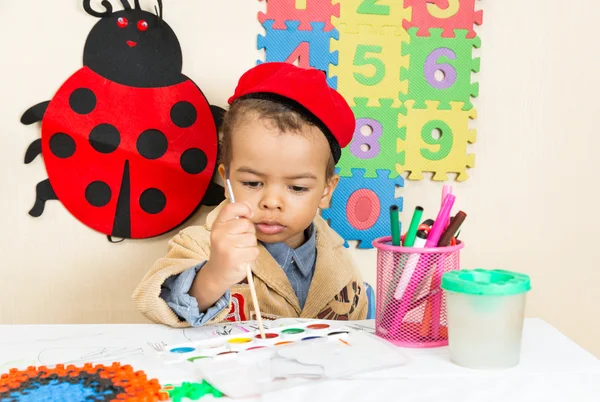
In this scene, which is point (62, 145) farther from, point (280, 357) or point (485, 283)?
point (485, 283)

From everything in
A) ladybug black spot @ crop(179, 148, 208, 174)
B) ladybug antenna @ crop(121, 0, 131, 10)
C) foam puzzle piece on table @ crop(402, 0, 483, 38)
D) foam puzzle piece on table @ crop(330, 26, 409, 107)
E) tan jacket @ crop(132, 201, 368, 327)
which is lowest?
tan jacket @ crop(132, 201, 368, 327)

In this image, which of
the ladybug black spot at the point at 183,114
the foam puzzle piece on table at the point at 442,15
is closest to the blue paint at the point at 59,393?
the ladybug black spot at the point at 183,114

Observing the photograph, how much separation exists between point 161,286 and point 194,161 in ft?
1.27

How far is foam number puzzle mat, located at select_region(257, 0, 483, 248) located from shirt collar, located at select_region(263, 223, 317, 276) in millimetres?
123

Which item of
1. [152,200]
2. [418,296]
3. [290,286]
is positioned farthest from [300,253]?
[418,296]

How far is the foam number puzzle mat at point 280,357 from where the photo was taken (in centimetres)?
A: 56

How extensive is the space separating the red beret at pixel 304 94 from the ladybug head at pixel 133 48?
0.72 ft

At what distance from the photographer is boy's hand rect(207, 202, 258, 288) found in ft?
2.36

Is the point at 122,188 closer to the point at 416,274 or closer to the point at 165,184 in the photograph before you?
the point at 165,184

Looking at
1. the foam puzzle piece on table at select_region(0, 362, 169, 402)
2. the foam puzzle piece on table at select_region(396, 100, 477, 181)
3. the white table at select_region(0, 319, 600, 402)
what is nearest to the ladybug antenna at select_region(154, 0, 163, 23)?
the foam puzzle piece on table at select_region(396, 100, 477, 181)

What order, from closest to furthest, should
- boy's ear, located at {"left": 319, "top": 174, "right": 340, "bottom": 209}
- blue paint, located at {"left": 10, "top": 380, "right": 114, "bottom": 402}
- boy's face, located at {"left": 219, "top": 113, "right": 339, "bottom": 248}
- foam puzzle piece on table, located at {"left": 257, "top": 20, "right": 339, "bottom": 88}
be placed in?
blue paint, located at {"left": 10, "top": 380, "right": 114, "bottom": 402}
boy's face, located at {"left": 219, "top": 113, "right": 339, "bottom": 248}
boy's ear, located at {"left": 319, "top": 174, "right": 340, "bottom": 209}
foam puzzle piece on table, located at {"left": 257, "top": 20, "right": 339, "bottom": 88}

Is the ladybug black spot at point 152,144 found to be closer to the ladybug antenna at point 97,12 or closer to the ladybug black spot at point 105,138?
the ladybug black spot at point 105,138

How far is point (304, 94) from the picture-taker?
3.04 ft

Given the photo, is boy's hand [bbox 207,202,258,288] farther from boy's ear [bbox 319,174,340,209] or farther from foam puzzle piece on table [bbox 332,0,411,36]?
foam puzzle piece on table [bbox 332,0,411,36]
